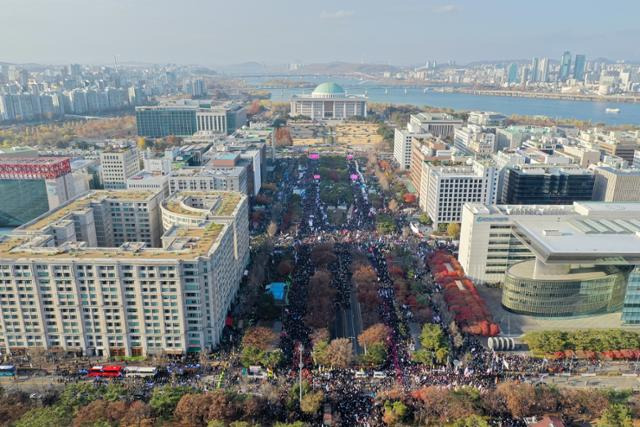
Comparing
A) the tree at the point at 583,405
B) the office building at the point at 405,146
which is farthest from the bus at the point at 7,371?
the office building at the point at 405,146

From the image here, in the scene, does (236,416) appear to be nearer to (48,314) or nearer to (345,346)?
(345,346)

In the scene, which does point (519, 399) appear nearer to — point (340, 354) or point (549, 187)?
point (340, 354)

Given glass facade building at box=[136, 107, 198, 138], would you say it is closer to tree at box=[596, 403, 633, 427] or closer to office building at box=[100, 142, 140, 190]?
office building at box=[100, 142, 140, 190]

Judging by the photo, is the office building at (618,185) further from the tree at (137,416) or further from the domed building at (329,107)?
the domed building at (329,107)

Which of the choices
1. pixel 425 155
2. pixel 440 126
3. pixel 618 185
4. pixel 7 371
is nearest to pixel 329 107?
pixel 440 126

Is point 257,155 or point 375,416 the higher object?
point 257,155

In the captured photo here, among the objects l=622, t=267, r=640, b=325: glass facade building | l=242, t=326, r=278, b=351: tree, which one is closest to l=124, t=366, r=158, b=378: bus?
l=242, t=326, r=278, b=351: tree

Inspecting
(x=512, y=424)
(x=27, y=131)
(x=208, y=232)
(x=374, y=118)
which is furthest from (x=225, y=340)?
(x=374, y=118)
